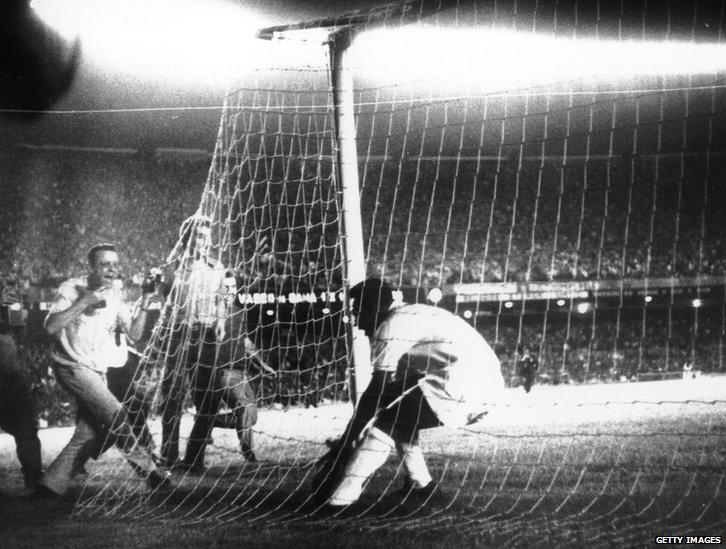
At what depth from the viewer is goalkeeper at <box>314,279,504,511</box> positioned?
3.36 meters

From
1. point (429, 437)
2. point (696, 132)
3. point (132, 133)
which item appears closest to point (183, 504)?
point (429, 437)

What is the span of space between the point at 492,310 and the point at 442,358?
1191cm

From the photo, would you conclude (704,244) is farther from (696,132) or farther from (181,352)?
(181,352)

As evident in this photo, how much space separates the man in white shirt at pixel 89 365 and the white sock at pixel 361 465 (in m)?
1.30

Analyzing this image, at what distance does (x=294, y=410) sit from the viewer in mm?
8977

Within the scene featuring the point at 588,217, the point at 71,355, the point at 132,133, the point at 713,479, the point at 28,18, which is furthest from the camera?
the point at 588,217

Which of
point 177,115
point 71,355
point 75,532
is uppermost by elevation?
point 177,115

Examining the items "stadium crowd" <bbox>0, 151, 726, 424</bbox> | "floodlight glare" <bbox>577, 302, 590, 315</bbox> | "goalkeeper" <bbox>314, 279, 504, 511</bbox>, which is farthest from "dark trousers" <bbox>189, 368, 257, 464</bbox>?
"floodlight glare" <bbox>577, 302, 590, 315</bbox>

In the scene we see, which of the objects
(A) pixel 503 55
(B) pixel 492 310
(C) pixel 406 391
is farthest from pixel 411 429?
(B) pixel 492 310

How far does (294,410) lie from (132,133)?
215 inches

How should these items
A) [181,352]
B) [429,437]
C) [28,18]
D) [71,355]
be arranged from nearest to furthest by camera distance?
[71,355]
[181,352]
[28,18]
[429,437]

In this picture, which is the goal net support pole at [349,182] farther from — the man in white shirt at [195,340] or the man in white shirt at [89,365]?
the man in white shirt at [89,365]

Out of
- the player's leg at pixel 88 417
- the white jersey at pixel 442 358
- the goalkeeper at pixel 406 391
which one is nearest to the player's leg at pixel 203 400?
the player's leg at pixel 88 417

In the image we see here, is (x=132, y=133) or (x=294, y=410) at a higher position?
(x=132, y=133)
